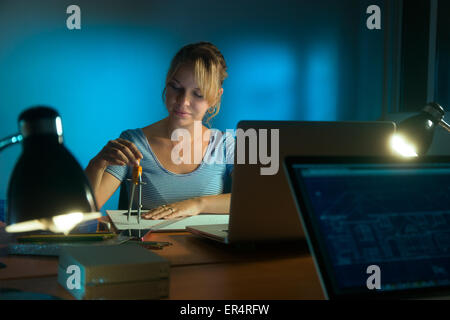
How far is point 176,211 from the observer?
4.50 feet

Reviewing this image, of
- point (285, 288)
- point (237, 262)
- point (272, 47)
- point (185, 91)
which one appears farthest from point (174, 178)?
point (272, 47)

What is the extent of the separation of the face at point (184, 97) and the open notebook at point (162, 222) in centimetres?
68

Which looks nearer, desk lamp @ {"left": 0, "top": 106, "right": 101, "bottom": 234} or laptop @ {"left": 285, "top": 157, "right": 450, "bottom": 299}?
desk lamp @ {"left": 0, "top": 106, "right": 101, "bottom": 234}

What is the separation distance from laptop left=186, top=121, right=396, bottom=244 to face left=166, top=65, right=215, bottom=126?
1.12 meters

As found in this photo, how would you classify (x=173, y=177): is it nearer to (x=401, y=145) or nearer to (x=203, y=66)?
(x=203, y=66)

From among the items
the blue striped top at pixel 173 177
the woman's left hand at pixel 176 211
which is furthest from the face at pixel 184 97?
the woman's left hand at pixel 176 211

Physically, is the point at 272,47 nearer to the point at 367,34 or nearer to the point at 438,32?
the point at 367,34

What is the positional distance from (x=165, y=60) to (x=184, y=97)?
1.29 meters

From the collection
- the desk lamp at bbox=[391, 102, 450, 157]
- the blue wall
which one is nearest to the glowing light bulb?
the desk lamp at bbox=[391, 102, 450, 157]

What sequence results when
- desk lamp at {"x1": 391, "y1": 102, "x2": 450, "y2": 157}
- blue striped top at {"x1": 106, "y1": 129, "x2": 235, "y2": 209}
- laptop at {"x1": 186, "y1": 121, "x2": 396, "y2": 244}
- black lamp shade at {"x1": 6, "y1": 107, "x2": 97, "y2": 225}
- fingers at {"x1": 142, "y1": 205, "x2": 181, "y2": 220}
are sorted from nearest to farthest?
black lamp shade at {"x1": 6, "y1": 107, "x2": 97, "y2": 225} → laptop at {"x1": 186, "y1": 121, "x2": 396, "y2": 244} → desk lamp at {"x1": 391, "y1": 102, "x2": 450, "y2": 157} → fingers at {"x1": 142, "y1": 205, "x2": 181, "y2": 220} → blue striped top at {"x1": 106, "y1": 129, "x2": 235, "y2": 209}

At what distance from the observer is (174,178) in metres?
1.82

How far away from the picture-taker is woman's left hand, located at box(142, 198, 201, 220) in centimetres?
131

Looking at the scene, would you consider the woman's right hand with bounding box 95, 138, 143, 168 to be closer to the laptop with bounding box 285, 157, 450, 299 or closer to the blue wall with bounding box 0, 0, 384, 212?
the laptop with bounding box 285, 157, 450, 299
